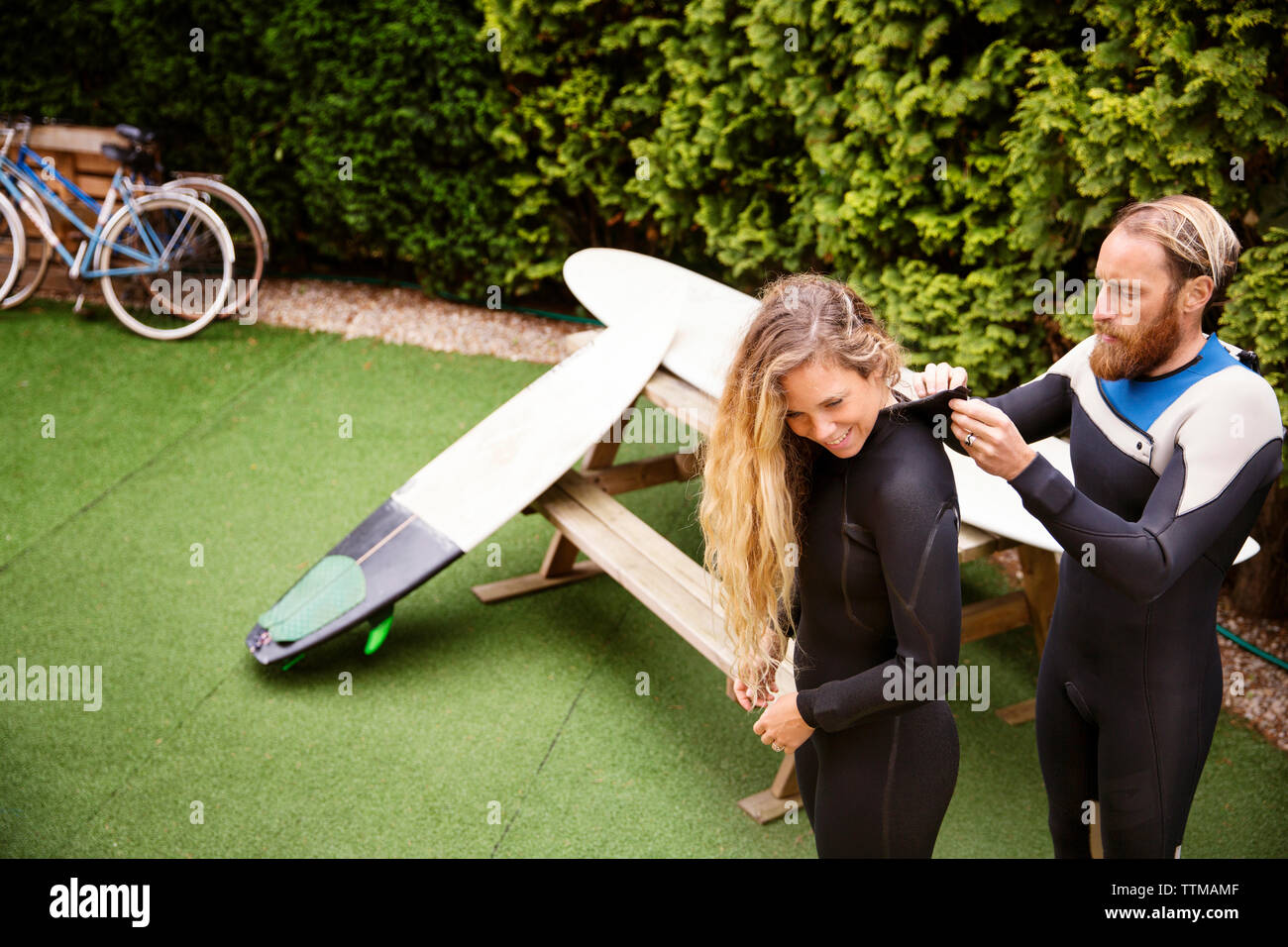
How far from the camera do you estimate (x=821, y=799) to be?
2.29 meters

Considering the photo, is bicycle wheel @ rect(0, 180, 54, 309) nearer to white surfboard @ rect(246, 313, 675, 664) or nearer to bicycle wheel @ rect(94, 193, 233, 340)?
bicycle wheel @ rect(94, 193, 233, 340)

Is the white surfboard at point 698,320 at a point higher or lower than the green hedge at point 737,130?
lower

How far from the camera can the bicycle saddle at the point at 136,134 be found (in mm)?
7270

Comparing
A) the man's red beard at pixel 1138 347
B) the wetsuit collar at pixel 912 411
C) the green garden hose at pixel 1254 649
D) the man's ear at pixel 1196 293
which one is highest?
the man's ear at pixel 1196 293

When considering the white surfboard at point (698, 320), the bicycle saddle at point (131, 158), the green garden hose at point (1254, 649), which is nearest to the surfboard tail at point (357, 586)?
the white surfboard at point (698, 320)

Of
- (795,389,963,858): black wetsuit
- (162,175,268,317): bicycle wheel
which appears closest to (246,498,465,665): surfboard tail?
(795,389,963,858): black wetsuit

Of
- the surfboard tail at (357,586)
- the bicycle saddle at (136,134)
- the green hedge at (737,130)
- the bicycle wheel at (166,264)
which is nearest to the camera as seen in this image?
the green hedge at (737,130)

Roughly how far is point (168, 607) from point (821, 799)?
11.2 ft

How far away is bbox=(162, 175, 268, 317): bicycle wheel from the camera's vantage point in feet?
24.0

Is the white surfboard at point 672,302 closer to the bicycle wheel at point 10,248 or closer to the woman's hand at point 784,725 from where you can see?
the woman's hand at point 784,725

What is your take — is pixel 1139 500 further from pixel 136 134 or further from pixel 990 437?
pixel 136 134

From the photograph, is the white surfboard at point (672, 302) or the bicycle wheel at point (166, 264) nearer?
the white surfboard at point (672, 302)

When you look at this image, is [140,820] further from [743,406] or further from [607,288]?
[607,288]

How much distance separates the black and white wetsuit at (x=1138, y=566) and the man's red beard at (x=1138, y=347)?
0.06 m
